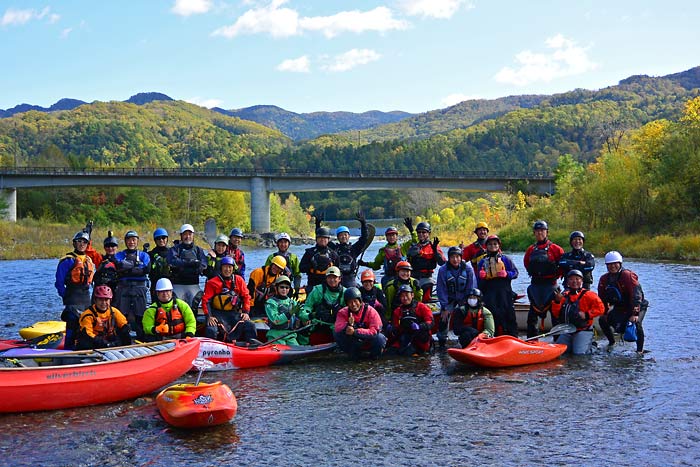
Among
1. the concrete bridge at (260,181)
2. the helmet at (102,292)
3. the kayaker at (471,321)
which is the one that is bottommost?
the kayaker at (471,321)

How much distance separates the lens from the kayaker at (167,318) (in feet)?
37.4

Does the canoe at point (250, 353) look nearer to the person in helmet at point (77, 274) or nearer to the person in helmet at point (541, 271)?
the person in helmet at point (77, 274)

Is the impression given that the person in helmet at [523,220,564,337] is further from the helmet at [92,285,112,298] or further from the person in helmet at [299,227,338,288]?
the helmet at [92,285,112,298]

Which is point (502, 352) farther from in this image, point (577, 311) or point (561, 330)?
point (577, 311)

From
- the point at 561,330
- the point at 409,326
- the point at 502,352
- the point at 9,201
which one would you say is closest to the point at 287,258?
the point at 409,326

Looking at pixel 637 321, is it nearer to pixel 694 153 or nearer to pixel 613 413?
pixel 613 413

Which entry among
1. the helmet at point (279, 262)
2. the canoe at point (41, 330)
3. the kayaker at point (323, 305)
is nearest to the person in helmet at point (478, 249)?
the kayaker at point (323, 305)

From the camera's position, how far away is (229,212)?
3693 inches

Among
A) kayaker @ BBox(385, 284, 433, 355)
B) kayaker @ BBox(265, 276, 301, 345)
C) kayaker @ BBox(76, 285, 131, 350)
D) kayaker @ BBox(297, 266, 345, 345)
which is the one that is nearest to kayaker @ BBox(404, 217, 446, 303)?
kayaker @ BBox(385, 284, 433, 355)

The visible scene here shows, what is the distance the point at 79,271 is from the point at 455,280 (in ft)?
20.6

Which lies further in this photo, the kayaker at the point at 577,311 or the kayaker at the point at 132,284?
the kayaker at the point at 132,284

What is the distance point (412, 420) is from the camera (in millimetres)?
9633

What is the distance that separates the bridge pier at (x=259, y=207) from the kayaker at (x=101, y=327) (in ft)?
224

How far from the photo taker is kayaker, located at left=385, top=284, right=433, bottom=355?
12.8 m
